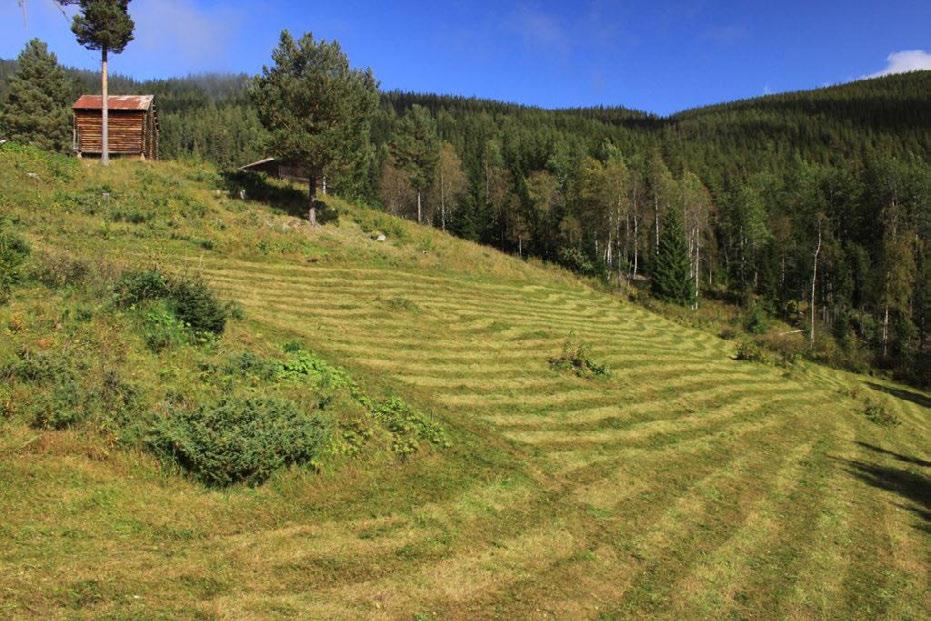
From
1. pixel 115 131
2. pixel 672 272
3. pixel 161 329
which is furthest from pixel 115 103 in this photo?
pixel 672 272

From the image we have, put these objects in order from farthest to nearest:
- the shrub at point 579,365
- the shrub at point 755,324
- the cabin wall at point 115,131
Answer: the shrub at point 755,324 < the cabin wall at point 115,131 < the shrub at point 579,365

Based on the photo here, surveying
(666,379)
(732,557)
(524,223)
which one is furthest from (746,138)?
(732,557)

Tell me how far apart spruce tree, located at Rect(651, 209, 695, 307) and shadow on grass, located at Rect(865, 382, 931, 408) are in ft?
66.1

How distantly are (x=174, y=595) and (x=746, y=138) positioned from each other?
193 metres

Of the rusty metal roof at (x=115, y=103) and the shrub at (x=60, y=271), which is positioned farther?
the rusty metal roof at (x=115, y=103)

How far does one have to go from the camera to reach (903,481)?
60.3 feet

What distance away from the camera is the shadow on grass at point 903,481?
1574 centimetres

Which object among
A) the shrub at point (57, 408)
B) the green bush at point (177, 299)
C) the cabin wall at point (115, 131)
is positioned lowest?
the shrub at point (57, 408)

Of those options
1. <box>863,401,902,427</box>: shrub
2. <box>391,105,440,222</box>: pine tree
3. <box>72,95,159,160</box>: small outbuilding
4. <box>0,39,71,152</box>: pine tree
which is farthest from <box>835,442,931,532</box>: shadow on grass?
<box>0,39,71,152</box>: pine tree

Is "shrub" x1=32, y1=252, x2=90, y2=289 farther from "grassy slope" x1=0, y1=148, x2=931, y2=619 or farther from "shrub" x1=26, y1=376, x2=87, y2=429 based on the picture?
"shrub" x1=26, y1=376, x2=87, y2=429

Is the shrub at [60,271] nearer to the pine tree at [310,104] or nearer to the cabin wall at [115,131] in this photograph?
the pine tree at [310,104]

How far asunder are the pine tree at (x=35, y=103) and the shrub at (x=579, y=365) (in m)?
63.0

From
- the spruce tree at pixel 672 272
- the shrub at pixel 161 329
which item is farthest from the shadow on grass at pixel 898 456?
the spruce tree at pixel 672 272

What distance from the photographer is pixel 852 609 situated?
964 cm
